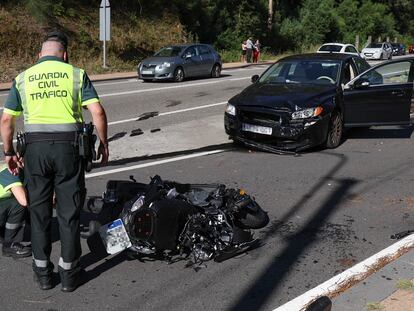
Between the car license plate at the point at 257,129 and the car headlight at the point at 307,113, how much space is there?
0.43 metres

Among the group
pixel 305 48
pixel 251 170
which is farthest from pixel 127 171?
pixel 305 48

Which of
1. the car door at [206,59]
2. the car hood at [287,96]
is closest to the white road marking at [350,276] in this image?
the car hood at [287,96]

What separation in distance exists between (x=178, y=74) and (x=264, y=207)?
1567cm

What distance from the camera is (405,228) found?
18.8ft

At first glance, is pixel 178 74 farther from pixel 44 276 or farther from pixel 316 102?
pixel 44 276

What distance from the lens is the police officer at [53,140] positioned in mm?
3971

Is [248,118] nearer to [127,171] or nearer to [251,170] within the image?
[251,170]

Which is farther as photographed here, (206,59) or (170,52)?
(206,59)

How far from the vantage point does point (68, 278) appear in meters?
4.16

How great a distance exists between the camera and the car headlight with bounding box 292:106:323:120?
8.86 m

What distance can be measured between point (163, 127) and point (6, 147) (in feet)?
24.0

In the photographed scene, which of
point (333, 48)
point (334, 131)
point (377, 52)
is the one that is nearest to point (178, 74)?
point (334, 131)

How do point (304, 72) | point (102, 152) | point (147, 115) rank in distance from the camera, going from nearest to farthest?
point (102, 152)
point (304, 72)
point (147, 115)

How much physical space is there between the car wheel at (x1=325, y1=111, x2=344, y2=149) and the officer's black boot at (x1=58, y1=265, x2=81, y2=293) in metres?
6.04
